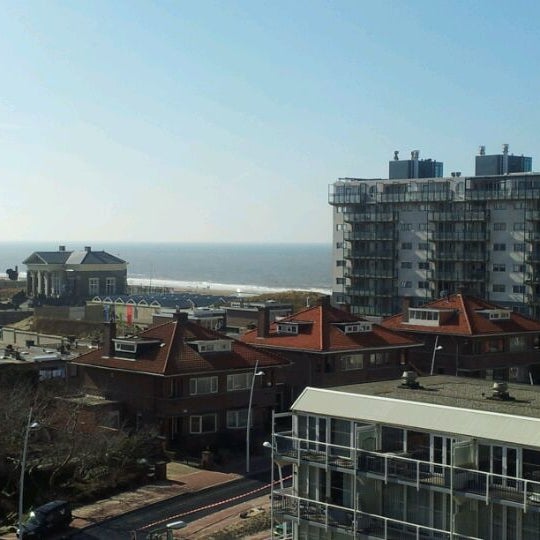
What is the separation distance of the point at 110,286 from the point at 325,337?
7199 cm

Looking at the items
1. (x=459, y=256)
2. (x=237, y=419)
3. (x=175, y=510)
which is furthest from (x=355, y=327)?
(x=459, y=256)

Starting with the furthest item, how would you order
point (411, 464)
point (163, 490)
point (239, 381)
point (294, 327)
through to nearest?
1. point (294, 327)
2. point (239, 381)
3. point (163, 490)
4. point (411, 464)

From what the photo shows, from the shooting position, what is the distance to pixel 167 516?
42812 mm

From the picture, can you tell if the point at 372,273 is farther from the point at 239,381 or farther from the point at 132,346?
the point at 132,346

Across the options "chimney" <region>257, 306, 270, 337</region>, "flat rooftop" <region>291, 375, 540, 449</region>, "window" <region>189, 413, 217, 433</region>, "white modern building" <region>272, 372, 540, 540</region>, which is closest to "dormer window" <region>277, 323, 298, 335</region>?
"chimney" <region>257, 306, 270, 337</region>

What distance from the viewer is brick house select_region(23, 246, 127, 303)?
5020 inches

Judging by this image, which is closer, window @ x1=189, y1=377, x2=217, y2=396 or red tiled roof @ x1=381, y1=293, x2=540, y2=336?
window @ x1=189, y1=377, x2=217, y2=396

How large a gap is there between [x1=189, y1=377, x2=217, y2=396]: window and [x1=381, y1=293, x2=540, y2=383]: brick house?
60.9 feet

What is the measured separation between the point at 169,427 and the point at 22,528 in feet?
51.1

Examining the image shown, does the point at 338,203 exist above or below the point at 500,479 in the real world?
above

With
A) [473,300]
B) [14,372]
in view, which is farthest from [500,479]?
[473,300]

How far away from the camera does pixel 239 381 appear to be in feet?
184

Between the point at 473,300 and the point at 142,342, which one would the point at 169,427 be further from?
the point at 473,300

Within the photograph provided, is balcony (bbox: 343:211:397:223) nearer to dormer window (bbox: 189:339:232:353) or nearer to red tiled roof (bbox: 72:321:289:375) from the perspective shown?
red tiled roof (bbox: 72:321:289:375)
